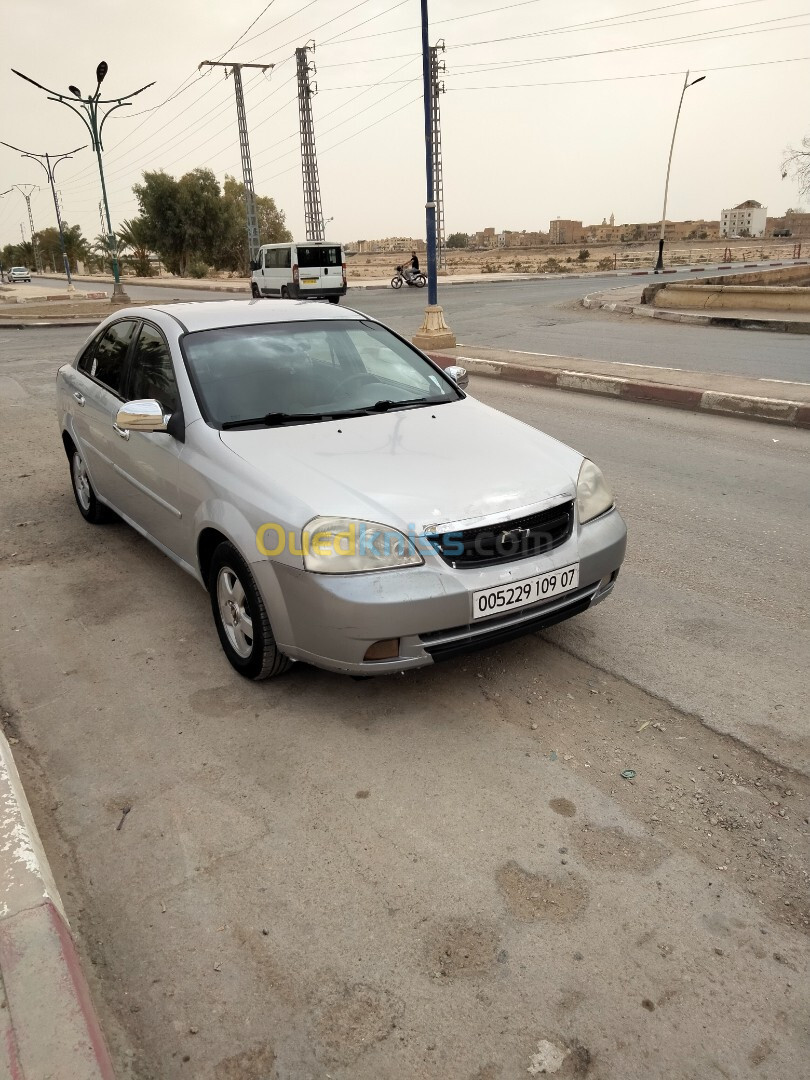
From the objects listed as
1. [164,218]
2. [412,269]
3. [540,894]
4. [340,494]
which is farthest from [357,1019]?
[164,218]

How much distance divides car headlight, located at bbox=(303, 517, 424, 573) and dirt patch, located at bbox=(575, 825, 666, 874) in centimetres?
109

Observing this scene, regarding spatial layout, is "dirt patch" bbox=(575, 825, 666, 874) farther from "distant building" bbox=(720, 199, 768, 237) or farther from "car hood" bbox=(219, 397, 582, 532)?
"distant building" bbox=(720, 199, 768, 237)

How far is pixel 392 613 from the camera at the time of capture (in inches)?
113

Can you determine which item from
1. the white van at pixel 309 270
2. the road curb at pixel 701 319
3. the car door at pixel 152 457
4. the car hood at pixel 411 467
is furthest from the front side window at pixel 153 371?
the white van at pixel 309 270

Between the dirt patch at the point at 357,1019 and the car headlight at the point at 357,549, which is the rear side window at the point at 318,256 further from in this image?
the dirt patch at the point at 357,1019

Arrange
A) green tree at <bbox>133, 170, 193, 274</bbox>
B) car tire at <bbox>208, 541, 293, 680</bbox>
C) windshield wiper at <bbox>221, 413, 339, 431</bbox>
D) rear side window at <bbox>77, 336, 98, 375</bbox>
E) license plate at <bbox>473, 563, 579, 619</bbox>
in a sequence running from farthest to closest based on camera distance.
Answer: green tree at <bbox>133, 170, 193, 274</bbox> < rear side window at <bbox>77, 336, 98, 375</bbox> < windshield wiper at <bbox>221, 413, 339, 431</bbox> < car tire at <bbox>208, 541, 293, 680</bbox> < license plate at <bbox>473, 563, 579, 619</bbox>

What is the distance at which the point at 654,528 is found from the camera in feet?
17.0

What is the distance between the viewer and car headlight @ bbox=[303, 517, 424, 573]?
2.92m

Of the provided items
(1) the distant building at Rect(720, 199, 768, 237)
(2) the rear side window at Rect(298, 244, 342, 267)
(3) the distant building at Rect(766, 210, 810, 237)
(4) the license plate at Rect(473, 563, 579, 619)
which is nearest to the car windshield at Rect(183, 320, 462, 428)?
(4) the license plate at Rect(473, 563, 579, 619)

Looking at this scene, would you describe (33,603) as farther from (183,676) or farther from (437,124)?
(437,124)

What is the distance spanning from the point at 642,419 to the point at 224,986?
24.3ft

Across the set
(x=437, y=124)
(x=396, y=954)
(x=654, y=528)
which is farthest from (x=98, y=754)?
(x=437, y=124)

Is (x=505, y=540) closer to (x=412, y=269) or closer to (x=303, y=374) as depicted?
(x=303, y=374)

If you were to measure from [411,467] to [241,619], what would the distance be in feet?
3.16
